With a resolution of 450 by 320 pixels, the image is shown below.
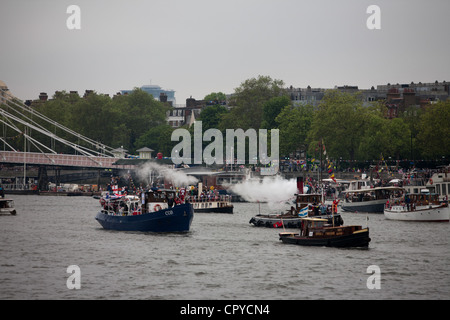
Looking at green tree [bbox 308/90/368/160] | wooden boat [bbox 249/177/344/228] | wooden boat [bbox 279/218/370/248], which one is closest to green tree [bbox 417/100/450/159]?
green tree [bbox 308/90/368/160]

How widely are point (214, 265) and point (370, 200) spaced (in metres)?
65.6

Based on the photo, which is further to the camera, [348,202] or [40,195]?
[40,195]

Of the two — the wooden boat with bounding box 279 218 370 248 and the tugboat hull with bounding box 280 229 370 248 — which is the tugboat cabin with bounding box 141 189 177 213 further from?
the tugboat hull with bounding box 280 229 370 248

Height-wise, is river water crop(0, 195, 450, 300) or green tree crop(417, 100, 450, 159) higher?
green tree crop(417, 100, 450, 159)

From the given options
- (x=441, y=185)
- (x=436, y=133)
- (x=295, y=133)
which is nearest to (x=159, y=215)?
(x=441, y=185)

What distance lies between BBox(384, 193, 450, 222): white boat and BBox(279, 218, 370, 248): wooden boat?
31.9 m

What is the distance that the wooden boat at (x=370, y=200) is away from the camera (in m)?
123

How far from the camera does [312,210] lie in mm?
86250

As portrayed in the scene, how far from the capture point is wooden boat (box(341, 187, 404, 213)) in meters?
123

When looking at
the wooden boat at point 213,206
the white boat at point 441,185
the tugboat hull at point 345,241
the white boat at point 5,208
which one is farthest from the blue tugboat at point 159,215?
the white boat at point 441,185

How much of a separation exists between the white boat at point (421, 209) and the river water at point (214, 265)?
9728 mm
